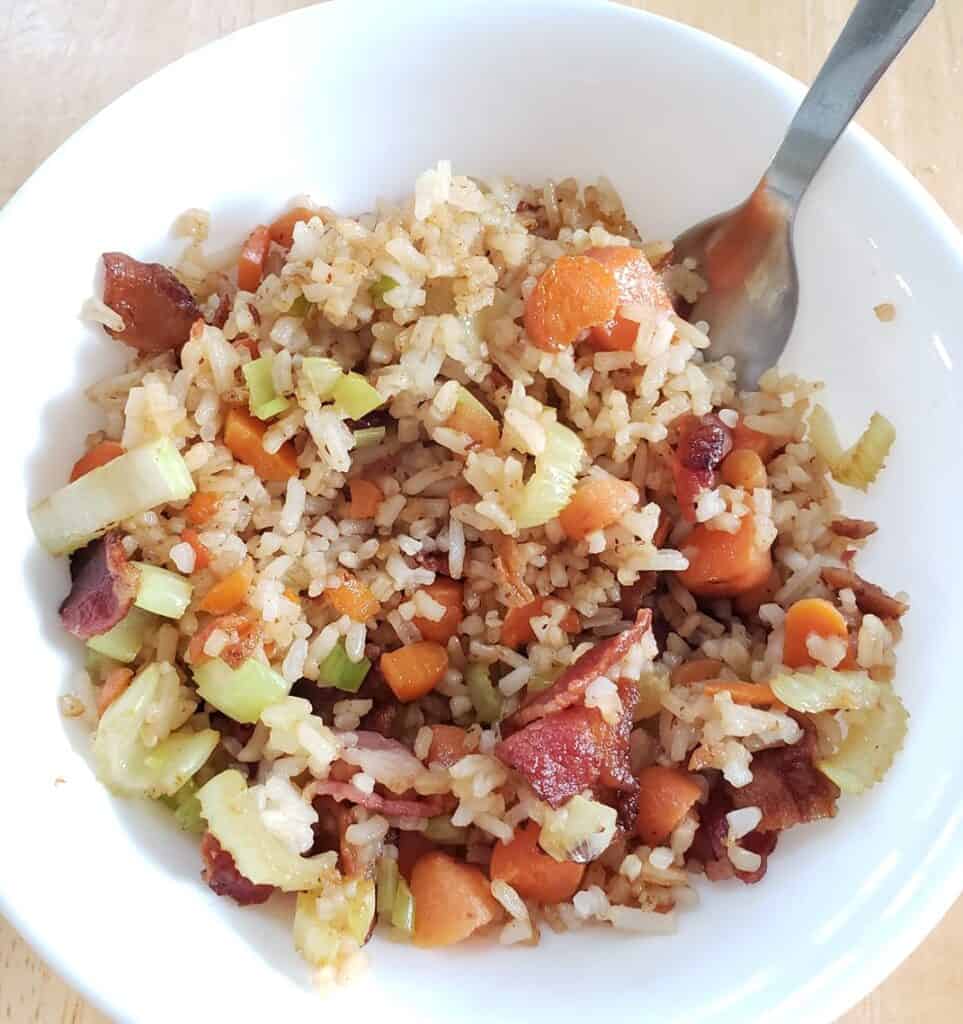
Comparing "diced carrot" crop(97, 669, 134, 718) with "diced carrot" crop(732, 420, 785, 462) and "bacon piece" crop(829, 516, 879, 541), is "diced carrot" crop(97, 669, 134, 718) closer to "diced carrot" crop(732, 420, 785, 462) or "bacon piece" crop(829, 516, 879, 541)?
"diced carrot" crop(732, 420, 785, 462)

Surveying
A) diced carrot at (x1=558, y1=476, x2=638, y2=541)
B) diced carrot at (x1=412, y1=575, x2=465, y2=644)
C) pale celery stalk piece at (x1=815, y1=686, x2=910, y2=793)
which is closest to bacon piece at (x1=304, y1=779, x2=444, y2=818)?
diced carrot at (x1=412, y1=575, x2=465, y2=644)

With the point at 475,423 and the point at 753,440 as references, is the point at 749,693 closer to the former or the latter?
the point at 753,440

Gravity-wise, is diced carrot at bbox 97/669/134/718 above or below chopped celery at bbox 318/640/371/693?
below

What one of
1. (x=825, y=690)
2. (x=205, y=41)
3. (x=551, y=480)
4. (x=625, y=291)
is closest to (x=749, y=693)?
(x=825, y=690)

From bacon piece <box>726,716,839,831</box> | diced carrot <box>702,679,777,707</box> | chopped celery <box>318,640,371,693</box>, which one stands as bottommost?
chopped celery <box>318,640,371,693</box>

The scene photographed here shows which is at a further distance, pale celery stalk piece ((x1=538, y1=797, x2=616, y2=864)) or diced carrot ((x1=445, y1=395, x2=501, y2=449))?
diced carrot ((x1=445, y1=395, x2=501, y2=449))

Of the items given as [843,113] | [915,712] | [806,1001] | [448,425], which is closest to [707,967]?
[806,1001]

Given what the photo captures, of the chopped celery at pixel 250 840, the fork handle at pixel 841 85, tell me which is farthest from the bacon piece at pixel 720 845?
the fork handle at pixel 841 85
